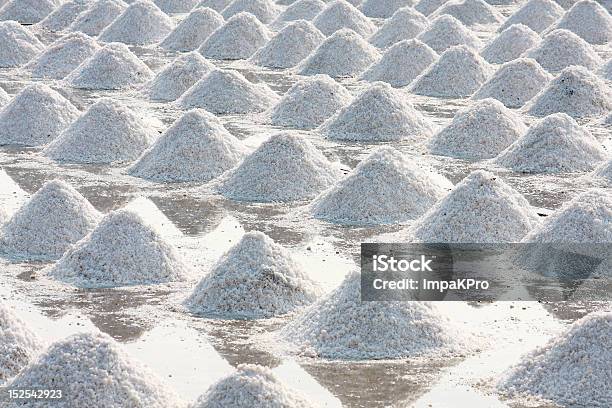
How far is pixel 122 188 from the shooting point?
13461 mm

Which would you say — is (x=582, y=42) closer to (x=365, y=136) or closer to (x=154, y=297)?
(x=365, y=136)

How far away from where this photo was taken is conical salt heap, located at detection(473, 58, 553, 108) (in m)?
17.8

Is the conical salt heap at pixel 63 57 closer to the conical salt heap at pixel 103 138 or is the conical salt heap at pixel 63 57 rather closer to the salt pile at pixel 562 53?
the conical salt heap at pixel 103 138

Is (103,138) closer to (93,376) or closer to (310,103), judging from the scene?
(310,103)

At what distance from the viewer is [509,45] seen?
21.4 meters

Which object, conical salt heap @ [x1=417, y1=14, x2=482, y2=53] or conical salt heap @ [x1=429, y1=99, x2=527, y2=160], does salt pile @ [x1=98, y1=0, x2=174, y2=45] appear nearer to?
conical salt heap @ [x1=417, y1=14, x2=482, y2=53]

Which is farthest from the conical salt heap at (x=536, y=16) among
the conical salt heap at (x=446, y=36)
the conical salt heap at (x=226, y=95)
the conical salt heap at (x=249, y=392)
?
the conical salt heap at (x=249, y=392)

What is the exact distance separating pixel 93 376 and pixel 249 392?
92 cm

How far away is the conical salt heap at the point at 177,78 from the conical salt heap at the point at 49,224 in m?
6.92

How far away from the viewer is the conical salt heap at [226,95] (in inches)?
687

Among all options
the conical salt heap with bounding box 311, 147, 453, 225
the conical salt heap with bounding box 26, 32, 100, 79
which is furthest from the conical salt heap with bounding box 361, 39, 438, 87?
the conical salt heap with bounding box 311, 147, 453, 225

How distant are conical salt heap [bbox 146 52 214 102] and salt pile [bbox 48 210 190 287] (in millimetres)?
7934

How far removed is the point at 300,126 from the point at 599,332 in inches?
347

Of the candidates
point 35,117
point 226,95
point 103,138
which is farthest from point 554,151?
point 35,117
